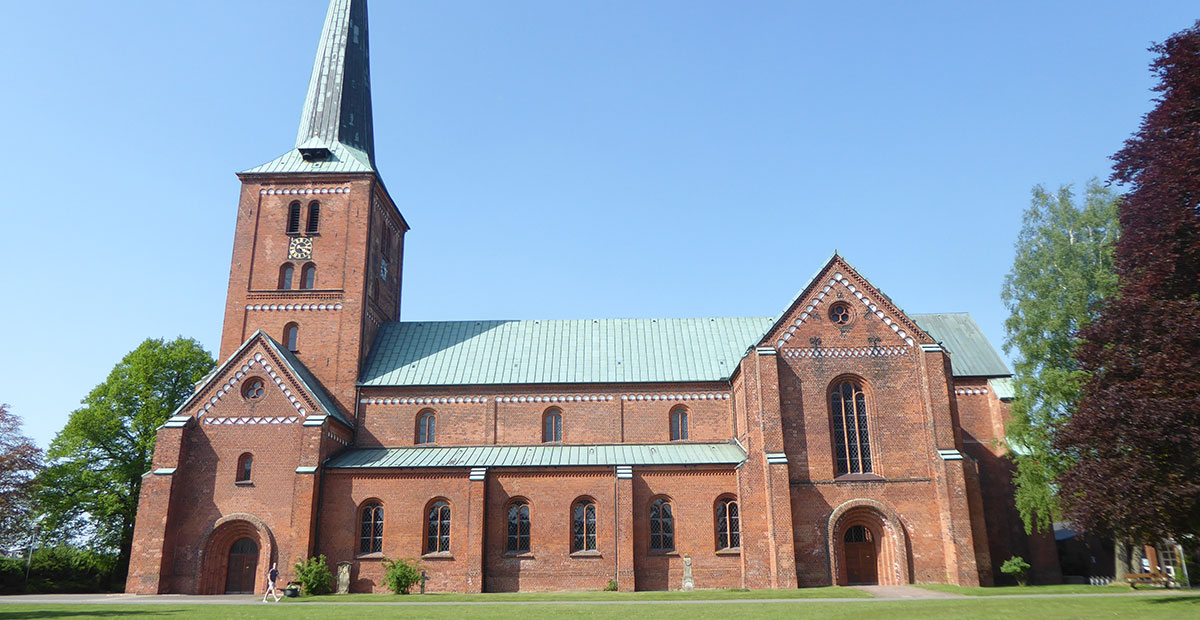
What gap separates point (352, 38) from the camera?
4378 centimetres

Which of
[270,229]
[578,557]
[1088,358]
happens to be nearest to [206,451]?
[270,229]

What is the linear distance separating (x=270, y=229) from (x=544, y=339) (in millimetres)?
14818

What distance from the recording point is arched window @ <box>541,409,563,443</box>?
1484 inches

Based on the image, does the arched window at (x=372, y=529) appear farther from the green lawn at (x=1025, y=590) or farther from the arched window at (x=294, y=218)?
the green lawn at (x=1025, y=590)

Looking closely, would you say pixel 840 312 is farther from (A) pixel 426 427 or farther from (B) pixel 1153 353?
(A) pixel 426 427

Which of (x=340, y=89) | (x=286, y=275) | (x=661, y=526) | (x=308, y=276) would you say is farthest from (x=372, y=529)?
(x=340, y=89)

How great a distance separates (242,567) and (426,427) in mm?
9588

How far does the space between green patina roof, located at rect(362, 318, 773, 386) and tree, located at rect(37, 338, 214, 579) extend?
14.4 metres

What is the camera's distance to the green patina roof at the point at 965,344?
38.3 meters

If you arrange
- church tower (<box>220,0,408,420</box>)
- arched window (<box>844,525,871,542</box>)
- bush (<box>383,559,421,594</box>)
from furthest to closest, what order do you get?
church tower (<box>220,0,408,420</box>), arched window (<box>844,525,871,542</box>), bush (<box>383,559,421,594</box>)

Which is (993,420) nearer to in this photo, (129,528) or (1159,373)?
(1159,373)

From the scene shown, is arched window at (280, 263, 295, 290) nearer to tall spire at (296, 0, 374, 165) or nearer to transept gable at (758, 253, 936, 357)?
tall spire at (296, 0, 374, 165)

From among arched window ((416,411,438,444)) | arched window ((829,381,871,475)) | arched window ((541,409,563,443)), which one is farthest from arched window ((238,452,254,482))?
arched window ((829,381,871,475))

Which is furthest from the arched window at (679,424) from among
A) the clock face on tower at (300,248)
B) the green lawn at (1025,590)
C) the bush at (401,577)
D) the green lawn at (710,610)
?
the clock face on tower at (300,248)
